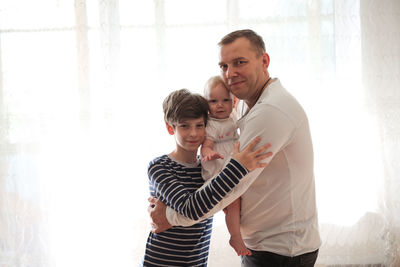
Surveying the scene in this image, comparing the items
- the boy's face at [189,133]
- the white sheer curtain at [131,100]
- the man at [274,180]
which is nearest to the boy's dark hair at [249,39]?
the man at [274,180]

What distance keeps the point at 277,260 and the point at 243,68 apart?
0.72 metres

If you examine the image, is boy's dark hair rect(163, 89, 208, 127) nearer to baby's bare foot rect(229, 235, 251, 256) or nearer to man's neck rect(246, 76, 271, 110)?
man's neck rect(246, 76, 271, 110)

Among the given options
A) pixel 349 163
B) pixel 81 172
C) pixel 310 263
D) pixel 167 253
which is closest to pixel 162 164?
pixel 167 253

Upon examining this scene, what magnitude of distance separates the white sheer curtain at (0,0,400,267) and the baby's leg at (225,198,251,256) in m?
1.08

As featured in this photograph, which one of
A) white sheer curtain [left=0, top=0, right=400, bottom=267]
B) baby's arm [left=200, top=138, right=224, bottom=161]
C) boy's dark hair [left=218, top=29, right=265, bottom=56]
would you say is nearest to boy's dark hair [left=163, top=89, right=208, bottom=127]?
baby's arm [left=200, top=138, right=224, bottom=161]

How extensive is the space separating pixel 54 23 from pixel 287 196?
6.10 ft

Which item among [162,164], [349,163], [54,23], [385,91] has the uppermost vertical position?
[54,23]

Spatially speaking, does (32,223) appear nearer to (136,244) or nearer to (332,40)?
(136,244)

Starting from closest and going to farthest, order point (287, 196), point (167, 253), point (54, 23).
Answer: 1. point (287, 196)
2. point (167, 253)
3. point (54, 23)

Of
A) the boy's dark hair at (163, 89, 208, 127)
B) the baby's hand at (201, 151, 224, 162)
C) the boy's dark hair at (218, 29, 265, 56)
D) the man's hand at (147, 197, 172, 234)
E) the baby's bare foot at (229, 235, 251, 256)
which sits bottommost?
the baby's bare foot at (229, 235, 251, 256)

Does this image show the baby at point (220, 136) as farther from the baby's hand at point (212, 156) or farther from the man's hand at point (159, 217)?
the man's hand at point (159, 217)

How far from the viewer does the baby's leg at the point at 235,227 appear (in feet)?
5.03

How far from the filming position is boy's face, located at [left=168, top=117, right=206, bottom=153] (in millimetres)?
1610

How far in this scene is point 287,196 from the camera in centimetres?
145
